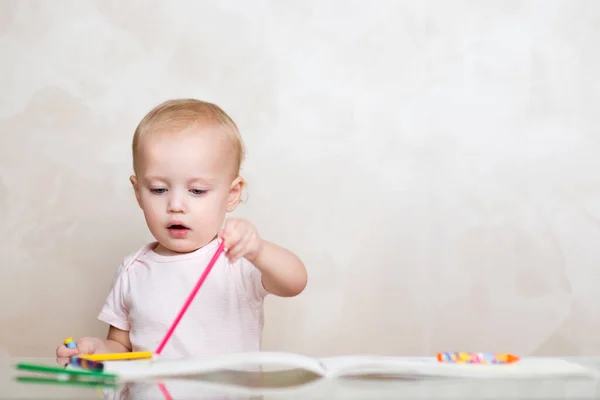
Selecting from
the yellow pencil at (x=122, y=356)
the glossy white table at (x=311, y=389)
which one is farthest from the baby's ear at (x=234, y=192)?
the glossy white table at (x=311, y=389)

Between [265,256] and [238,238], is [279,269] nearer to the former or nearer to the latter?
[265,256]

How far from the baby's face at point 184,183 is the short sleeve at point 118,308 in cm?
14

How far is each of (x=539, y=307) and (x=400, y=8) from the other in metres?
0.88

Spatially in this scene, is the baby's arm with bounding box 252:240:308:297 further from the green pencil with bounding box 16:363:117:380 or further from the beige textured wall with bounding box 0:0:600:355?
the beige textured wall with bounding box 0:0:600:355

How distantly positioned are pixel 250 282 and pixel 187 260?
13 cm

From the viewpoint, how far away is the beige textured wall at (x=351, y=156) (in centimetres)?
211

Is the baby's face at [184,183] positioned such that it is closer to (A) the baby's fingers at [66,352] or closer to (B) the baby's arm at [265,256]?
(B) the baby's arm at [265,256]

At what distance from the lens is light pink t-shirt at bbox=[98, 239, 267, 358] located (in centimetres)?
149

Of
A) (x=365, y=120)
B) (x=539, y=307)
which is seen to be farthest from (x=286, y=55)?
(x=539, y=307)

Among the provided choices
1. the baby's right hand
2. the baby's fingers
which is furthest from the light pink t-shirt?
the baby's fingers

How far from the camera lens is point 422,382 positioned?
3.29 feet

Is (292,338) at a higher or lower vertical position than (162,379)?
higher

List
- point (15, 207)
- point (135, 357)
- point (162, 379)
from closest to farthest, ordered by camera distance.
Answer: point (162, 379) < point (135, 357) < point (15, 207)

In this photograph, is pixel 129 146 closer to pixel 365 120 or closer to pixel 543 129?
pixel 365 120
